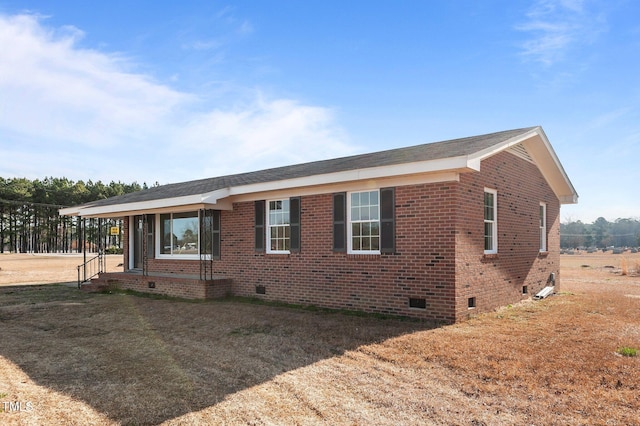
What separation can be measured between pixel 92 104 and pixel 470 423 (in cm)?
1301

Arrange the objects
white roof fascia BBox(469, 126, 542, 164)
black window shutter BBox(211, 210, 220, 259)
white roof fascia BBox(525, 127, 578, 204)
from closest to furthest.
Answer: white roof fascia BBox(469, 126, 542, 164) → white roof fascia BBox(525, 127, 578, 204) → black window shutter BBox(211, 210, 220, 259)

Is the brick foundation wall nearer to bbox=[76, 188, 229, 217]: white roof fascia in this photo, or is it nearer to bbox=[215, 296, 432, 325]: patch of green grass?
bbox=[215, 296, 432, 325]: patch of green grass

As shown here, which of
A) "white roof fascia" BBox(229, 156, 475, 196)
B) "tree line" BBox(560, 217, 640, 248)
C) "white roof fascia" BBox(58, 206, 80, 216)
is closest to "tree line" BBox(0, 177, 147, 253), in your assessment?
"white roof fascia" BBox(58, 206, 80, 216)

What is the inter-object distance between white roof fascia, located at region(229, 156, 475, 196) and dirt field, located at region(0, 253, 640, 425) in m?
3.08

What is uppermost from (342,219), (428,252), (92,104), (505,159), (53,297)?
(92,104)

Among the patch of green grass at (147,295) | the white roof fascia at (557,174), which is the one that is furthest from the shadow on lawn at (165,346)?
the white roof fascia at (557,174)

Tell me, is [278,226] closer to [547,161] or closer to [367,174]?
[367,174]

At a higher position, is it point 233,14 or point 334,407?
point 233,14

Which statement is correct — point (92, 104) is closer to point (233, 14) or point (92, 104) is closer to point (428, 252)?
point (233, 14)

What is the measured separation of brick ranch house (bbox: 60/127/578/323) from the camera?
9.24m

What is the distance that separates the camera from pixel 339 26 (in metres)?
12.5

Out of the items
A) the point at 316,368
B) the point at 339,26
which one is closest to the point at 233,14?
the point at 339,26

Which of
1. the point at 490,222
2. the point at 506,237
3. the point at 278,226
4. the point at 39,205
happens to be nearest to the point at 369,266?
the point at 278,226

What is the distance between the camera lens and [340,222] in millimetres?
10625
